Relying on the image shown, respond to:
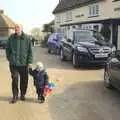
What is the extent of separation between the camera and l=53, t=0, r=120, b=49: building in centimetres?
3534

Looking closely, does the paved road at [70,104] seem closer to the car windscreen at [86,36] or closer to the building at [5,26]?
the car windscreen at [86,36]

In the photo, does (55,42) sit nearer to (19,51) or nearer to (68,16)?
(19,51)

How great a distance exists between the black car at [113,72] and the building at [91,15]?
21.8 meters

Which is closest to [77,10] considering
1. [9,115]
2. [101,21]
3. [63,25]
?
[63,25]

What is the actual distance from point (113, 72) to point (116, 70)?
0.37 metres

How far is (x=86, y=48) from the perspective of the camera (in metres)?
18.2

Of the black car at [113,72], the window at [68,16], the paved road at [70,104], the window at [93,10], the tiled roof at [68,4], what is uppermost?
the tiled roof at [68,4]

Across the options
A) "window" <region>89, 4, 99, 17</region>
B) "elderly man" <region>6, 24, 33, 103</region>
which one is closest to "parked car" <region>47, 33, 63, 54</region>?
"window" <region>89, 4, 99, 17</region>

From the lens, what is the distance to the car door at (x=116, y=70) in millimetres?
10661

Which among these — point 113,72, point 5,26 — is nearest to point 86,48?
point 113,72

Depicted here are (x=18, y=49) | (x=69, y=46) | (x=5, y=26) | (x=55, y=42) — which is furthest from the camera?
(x=5, y=26)

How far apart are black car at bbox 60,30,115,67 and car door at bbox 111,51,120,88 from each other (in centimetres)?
591

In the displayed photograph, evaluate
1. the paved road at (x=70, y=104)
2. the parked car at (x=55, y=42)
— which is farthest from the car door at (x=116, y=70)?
the parked car at (x=55, y=42)

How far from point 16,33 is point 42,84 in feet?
4.40
